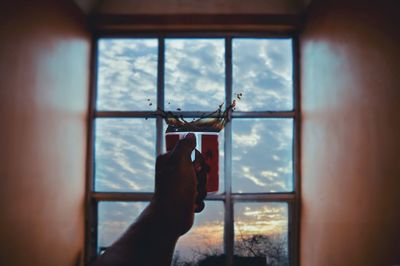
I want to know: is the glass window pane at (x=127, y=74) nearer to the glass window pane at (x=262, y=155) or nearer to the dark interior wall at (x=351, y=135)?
the glass window pane at (x=262, y=155)

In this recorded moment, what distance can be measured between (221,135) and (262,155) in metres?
0.40

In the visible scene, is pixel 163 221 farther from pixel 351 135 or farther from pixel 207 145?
pixel 351 135

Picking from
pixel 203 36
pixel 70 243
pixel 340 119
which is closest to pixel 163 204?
pixel 340 119

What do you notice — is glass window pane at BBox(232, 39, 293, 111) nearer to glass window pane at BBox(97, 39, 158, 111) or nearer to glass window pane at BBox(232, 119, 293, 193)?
glass window pane at BBox(232, 119, 293, 193)

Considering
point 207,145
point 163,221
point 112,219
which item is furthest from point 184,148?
point 112,219

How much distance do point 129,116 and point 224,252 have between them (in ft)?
4.73

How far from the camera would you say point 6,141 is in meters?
2.46

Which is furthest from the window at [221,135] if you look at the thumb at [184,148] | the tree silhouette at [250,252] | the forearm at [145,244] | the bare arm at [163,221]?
the forearm at [145,244]

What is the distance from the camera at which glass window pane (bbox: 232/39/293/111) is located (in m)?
3.90

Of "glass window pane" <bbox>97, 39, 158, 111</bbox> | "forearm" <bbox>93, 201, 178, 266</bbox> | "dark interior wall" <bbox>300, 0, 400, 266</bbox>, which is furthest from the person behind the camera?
"glass window pane" <bbox>97, 39, 158, 111</bbox>

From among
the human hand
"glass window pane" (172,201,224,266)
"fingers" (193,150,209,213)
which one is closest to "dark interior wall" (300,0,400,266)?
"glass window pane" (172,201,224,266)

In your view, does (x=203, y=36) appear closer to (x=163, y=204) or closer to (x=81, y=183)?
(x=81, y=183)

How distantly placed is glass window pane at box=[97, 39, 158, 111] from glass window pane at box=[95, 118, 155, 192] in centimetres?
16

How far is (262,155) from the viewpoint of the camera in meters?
3.87
